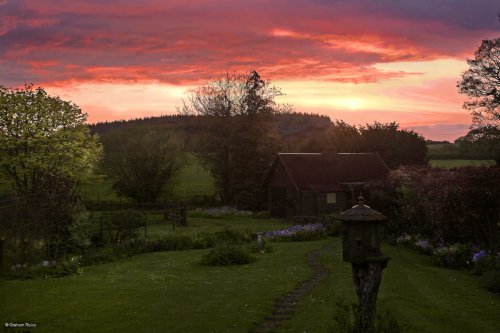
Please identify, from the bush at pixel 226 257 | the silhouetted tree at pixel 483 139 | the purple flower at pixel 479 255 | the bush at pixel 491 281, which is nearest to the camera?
the bush at pixel 491 281

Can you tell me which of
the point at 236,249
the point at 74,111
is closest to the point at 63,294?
the point at 236,249

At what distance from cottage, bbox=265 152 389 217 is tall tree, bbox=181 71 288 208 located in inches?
190

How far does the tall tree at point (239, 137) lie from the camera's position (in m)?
62.7

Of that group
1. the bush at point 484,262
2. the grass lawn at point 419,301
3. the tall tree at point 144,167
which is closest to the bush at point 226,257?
the grass lawn at point 419,301

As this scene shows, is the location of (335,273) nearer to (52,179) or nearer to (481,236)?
(481,236)

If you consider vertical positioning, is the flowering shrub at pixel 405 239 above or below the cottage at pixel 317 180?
below

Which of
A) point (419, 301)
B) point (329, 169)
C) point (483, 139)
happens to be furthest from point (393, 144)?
point (419, 301)

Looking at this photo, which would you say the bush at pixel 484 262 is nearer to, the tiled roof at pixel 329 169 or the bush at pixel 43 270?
the bush at pixel 43 270

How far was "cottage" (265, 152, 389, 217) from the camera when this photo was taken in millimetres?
51344

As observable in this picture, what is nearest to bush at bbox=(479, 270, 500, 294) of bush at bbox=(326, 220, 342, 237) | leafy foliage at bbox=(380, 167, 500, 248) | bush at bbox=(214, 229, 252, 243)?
leafy foliage at bbox=(380, 167, 500, 248)

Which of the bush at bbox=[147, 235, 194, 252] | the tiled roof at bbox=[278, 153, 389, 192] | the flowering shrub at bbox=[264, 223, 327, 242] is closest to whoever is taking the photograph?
the bush at bbox=[147, 235, 194, 252]

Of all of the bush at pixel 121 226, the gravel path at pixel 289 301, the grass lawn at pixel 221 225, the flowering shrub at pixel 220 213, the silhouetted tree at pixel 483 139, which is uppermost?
the silhouetted tree at pixel 483 139

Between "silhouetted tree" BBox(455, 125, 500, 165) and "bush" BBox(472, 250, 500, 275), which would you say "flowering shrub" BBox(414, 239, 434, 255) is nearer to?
"bush" BBox(472, 250, 500, 275)

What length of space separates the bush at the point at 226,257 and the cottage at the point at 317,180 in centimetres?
2438
